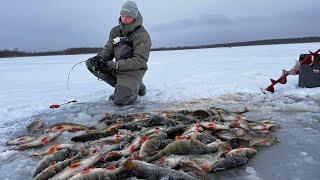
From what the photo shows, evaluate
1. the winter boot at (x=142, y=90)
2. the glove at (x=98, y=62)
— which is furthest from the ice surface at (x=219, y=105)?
the glove at (x=98, y=62)

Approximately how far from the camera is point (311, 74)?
10.1 m

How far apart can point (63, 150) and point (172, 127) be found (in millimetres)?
1523

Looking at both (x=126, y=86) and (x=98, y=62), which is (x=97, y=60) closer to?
(x=98, y=62)

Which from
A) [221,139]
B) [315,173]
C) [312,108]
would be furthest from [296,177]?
[312,108]

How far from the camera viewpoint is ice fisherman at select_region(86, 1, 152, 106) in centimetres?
888

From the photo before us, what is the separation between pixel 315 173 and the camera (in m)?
4.71

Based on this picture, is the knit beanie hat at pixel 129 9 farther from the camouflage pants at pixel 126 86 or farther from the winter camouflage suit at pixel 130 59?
the camouflage pants at pixel 126 86

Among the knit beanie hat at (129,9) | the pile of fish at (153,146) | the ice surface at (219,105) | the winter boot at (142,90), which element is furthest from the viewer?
the winter boot at (142,90)

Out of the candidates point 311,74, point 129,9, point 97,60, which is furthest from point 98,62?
point 311,74

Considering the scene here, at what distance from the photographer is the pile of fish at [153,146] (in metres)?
4.49

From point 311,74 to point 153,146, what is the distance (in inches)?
237

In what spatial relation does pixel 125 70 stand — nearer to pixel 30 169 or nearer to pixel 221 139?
pixel 221 139

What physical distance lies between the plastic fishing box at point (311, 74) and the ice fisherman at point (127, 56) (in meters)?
3.67

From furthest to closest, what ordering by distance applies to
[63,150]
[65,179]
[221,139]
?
1. [221,139]
2. [63,150]
3. [65,179]
